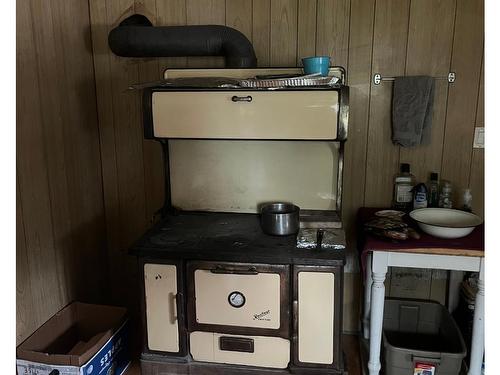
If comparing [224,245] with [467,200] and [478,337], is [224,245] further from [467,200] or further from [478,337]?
[467,200]

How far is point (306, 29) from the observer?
2113 millimetres

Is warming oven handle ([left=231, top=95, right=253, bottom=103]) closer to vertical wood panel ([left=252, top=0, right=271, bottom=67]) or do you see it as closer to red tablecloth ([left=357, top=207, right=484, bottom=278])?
vertical wood panel ([left=252, top=0, right=271, bottom=67])

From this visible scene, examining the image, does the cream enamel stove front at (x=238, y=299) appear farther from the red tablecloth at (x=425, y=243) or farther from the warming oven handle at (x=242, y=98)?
the warming oven handle at (x=242, y=98)

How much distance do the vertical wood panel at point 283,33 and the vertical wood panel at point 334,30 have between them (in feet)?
0.39

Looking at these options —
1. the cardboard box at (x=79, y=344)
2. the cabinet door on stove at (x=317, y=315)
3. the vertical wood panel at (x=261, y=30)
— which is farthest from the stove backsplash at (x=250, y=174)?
the cardboard box at (x=79, y=344)

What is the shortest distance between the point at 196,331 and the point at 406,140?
1.29 meters

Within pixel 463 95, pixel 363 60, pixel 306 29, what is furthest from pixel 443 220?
pixel 306 29

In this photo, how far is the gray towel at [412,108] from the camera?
80.7 inches

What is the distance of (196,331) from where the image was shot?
5.69 ft

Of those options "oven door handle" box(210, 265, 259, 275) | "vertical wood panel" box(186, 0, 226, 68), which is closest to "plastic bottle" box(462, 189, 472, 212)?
"oven door handle" box(210, 265, 259, 275)

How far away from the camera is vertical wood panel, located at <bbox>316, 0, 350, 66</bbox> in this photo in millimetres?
2076
